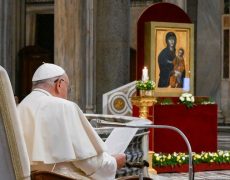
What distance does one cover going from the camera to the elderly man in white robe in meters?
4.27

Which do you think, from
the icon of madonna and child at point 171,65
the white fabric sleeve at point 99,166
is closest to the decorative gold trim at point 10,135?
the white fabric sleeve at point 99,166

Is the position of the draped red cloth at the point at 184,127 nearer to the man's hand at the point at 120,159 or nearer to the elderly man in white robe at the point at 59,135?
the man's hand at the point at 120,159

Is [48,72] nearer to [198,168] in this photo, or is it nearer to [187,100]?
[198,168]

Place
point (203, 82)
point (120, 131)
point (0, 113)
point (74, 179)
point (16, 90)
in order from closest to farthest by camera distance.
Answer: point (0, 113), point (74, 179), point (120, 131), point (203, 82), point (16, 90)

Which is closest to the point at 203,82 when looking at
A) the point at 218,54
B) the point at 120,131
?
the point at 218,54

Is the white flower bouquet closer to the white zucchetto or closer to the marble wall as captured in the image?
the white zucchetto

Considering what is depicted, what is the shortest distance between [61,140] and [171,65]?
10576 mm

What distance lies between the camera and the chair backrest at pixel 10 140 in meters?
2.90

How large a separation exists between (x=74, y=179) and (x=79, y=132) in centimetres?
30

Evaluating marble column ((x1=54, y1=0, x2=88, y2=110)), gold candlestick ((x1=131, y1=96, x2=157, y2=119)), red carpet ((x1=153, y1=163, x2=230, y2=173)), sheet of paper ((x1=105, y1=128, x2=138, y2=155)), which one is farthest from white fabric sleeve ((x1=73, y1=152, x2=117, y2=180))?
marble column ((x1=54, y1=0, x2=88, y2=110))

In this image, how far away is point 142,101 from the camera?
503 inches

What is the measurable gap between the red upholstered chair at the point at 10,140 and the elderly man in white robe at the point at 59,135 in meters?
1.24

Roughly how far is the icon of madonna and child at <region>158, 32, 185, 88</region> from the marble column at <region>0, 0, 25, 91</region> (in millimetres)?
10055

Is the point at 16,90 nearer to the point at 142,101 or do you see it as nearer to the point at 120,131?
the point at 142,101
